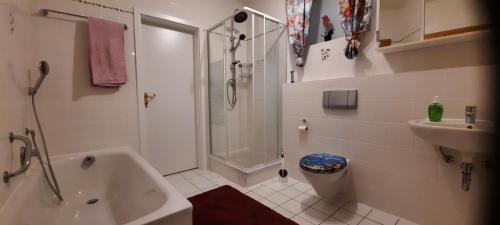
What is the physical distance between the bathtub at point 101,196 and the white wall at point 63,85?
151mm

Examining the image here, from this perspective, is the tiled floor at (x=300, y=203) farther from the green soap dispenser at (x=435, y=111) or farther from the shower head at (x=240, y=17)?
the shower head at (x=240, y=17)

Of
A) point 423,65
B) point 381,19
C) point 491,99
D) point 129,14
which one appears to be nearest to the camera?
point 491,99

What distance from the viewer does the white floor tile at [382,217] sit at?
157 cm

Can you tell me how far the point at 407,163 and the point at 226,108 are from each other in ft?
5.93

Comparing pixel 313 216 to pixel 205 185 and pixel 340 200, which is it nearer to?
pixel 340 200

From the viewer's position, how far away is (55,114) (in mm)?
1785

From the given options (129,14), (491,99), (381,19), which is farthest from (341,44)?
(129,14)

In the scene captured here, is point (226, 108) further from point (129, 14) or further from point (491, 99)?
point (491, 99)

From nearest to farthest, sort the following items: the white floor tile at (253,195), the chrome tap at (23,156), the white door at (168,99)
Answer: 1. the chrome tap at (23,156)
2. the white floor tile at (253,195)
3. the white door at (168,99)

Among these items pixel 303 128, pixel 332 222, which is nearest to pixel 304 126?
pixel 303 128

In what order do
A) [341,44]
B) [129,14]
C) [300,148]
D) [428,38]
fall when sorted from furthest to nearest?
[300,148], [129,14], [341,44], [428,38]

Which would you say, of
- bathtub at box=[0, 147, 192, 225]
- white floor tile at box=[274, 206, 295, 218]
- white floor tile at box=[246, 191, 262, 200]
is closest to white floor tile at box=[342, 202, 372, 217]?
white floor tile at box=[274, 206, 295, 218]

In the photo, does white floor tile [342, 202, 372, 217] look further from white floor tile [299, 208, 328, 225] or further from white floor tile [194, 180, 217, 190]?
white floor tile [194, 180, 217, 190]

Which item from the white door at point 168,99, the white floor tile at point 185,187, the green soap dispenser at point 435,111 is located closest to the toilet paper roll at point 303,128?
the green soap dispenser at point 435,111
